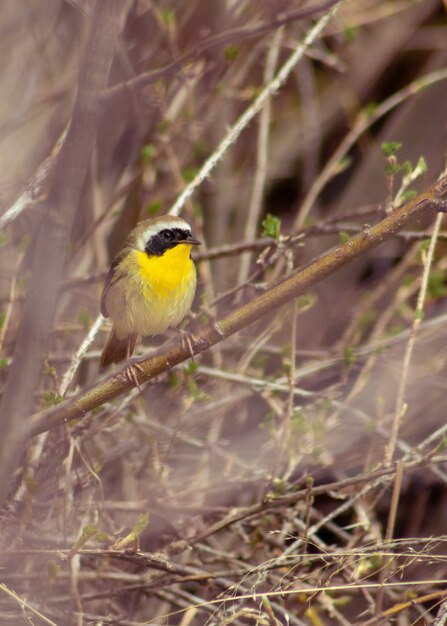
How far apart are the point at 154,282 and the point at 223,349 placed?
0.81 meters

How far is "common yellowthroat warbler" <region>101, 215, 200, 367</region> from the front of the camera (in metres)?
3.25

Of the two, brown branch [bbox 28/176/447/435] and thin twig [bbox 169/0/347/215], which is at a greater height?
thin twig [bbox 169/0/347/215]

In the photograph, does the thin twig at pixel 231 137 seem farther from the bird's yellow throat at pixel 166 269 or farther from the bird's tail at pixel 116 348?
the bird's tail at pixel 116 348

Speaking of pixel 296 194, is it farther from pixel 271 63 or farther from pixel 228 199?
pixel 271 63

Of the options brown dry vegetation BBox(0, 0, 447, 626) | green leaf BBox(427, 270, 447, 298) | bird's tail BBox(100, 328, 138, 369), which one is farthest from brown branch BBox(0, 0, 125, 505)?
green leaf BBox(427, 270, 447, 298)

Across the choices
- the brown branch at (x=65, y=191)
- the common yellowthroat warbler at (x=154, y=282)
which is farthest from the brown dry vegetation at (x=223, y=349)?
the common yellowthroat warbler at (x=154, y=282)

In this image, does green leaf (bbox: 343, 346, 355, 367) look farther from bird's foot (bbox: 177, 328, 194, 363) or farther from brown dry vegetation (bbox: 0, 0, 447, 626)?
bird's foot (bbox: 177, 328, 194, 363)

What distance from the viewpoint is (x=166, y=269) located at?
10.8ft

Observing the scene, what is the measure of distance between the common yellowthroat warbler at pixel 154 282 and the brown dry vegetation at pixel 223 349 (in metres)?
0.11

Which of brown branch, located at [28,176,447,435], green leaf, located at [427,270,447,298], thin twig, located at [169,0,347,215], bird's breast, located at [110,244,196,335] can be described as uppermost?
thin twig, located at [169,0,347,215]

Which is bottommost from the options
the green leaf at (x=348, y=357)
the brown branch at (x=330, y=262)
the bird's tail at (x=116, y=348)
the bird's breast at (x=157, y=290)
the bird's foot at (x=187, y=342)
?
the green leaf at (x=348, y=357)

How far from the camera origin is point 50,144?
12.6 ft

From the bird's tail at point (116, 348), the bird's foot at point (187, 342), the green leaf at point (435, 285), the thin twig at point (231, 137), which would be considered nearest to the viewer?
the bird's foot at point (187, 342)

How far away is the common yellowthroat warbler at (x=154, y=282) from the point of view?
325cm
